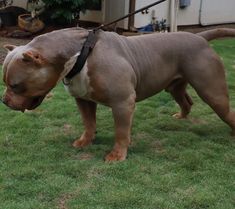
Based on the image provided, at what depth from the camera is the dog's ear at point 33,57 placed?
4.03 meters

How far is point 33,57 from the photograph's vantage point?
4.05 meters

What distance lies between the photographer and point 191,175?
419 centimetres

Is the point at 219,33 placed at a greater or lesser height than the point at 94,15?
greater

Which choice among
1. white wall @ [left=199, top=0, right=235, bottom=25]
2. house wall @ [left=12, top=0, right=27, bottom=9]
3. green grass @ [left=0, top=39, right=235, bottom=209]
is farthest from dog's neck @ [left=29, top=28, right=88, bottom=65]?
white wall @ [left=199, top=0, right=235, bottom=25]

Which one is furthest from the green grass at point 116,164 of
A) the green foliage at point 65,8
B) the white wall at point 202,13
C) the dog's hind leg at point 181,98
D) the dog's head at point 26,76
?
the white wall at point 202,13

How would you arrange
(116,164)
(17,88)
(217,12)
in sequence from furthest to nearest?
(217,12) → (116,164) → (17,88)

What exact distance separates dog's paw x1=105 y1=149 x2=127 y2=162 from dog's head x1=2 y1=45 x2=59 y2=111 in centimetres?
79

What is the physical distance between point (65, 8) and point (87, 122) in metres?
6.76

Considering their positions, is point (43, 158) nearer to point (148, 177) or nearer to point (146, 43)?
point (148, 177)

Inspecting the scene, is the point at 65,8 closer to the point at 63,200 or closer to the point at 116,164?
the point at 116,164

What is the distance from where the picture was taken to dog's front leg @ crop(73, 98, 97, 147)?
16.1ft

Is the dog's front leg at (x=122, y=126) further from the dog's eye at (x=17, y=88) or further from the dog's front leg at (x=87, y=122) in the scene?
the dog's eye at (x=17, y=88)

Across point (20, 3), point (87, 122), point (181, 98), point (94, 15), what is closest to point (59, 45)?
point (87, 122)

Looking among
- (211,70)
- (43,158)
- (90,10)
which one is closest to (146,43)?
(211,70)
